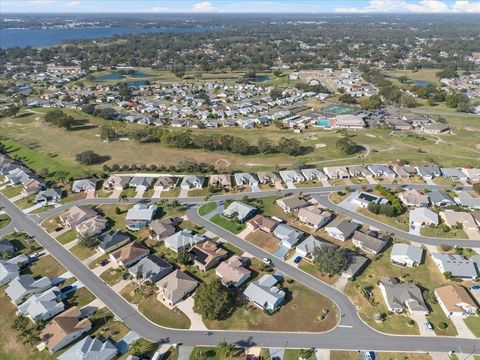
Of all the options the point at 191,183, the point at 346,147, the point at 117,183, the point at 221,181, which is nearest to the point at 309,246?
the point at 221,181

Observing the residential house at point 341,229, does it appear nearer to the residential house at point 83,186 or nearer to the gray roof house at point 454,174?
the gray roof house at point 454,174

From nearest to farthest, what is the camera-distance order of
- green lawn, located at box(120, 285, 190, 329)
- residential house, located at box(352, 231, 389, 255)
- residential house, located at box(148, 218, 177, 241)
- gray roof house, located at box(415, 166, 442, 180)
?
green lawn, located at box(120, 285, 190, 329), residential house, located at box(352, 231, 389, 255), residential house, located at box(148, 218, 177, 241), gray roof house, located at box(415, 166, 442, 180)

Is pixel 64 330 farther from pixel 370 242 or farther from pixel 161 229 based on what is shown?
pixel 370 242

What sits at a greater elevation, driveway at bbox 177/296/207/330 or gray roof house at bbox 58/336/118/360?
gray roof house at bbox 58/336/118/360

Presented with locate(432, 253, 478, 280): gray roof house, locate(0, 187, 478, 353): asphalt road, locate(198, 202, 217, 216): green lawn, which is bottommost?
locate(0, 187, 478, 353): asphalt road

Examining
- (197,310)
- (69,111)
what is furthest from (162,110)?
(197,310)

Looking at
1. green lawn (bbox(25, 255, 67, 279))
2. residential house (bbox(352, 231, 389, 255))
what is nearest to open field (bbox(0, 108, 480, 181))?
green lawn (bbox(25, 255, 67, 279))

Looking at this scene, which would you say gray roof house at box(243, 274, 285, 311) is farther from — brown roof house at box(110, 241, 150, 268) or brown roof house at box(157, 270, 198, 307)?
brown roof house at box(110, 241, 150, 268)

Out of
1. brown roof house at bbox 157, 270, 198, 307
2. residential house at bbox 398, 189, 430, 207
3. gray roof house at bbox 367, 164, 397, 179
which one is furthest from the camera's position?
gray roof house at bbox 367, 164, 397, 179
